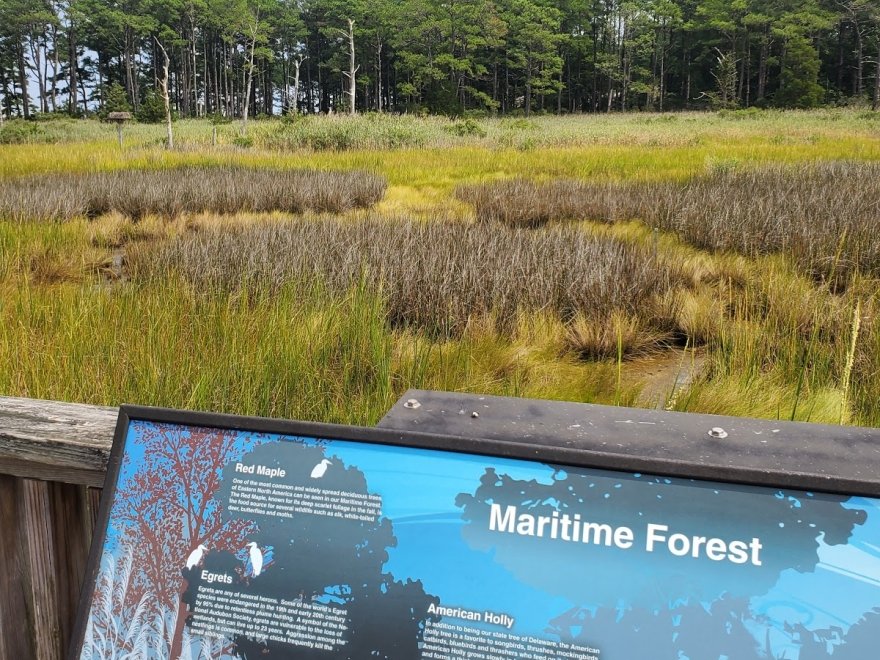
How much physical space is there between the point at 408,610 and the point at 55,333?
9.73ft

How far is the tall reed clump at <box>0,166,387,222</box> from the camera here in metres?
9.24

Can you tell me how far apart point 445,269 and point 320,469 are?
4020mm

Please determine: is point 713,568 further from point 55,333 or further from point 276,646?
point 55,333

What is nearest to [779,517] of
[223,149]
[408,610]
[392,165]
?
[408,610]

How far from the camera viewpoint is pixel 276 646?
1.12m

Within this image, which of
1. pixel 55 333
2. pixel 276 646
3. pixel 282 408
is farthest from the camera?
pixel 55 333

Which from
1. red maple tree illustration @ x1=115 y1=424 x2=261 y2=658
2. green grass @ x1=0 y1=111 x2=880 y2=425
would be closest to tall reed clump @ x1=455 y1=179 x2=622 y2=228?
green grass @ x1=0 y1=111 x2=880 y2=425

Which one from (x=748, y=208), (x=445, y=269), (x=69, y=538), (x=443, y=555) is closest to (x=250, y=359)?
(x=69, y=538)

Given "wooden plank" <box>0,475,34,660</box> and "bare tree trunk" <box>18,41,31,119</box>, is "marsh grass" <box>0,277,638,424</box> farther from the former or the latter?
"bare tree trunk" <box>18,41,31,119</box>

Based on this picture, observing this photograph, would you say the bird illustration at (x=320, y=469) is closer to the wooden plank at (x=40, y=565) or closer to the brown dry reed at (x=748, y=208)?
the wooden plank at (x=40, y=565)

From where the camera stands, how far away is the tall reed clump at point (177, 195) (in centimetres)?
924

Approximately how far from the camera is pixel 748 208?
7.52m

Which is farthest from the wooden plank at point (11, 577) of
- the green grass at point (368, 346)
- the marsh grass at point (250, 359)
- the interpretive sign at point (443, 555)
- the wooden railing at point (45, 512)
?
the green grass at point (368, 346)

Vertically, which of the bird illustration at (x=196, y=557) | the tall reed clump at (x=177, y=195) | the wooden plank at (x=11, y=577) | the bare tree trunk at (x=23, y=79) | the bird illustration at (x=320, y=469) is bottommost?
the wooden plank at (x=11, y=577)
